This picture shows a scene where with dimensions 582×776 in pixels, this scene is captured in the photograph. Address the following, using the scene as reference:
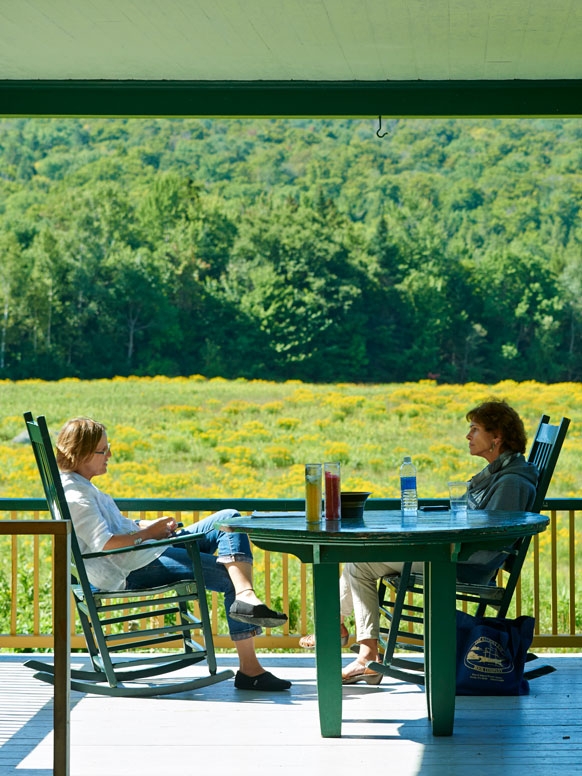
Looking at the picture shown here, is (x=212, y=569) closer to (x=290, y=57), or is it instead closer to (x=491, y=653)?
(x=491, y=653)

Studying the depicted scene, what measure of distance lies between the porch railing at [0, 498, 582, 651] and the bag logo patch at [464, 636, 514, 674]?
0.51 m

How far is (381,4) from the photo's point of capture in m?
4.18

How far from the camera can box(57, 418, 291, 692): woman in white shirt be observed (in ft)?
14.2

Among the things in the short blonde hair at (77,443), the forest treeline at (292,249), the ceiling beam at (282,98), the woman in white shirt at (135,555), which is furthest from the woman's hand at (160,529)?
the forest treeline at (292,249)

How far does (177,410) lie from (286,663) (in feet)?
35.9

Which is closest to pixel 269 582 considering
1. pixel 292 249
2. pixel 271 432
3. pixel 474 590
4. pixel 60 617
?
pixel 474 590

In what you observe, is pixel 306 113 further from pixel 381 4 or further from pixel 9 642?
pixel 9 642

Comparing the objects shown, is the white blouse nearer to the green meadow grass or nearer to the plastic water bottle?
the plastic water bottle

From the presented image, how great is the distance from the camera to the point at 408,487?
4090 mm

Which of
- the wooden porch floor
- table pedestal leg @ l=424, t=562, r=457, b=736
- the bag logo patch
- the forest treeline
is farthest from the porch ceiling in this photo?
the forest treeline

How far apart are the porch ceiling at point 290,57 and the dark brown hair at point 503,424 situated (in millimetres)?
1512

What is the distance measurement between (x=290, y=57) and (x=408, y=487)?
2.02 m

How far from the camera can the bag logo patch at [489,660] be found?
4.22 metres

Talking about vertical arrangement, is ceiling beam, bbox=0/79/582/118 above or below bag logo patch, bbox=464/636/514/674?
above
